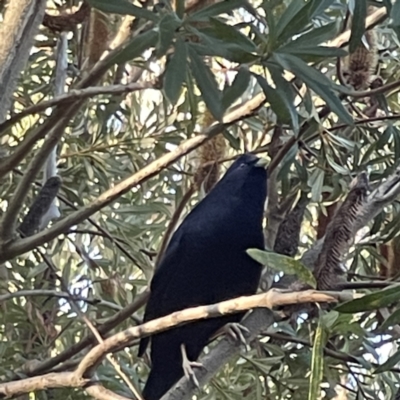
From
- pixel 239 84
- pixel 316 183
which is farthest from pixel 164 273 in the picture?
pixel 239 84

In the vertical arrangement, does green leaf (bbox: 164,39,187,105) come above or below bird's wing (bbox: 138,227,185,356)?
above

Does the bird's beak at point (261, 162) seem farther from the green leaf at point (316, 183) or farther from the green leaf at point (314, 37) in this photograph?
the green leaf at point (314, 37)

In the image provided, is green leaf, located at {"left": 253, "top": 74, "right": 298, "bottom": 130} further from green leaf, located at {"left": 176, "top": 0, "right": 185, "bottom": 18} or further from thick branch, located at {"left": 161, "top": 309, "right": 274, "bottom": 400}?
thick branch, located at {"left": 161, "top": 309, "right": 274, "bottom": 400}

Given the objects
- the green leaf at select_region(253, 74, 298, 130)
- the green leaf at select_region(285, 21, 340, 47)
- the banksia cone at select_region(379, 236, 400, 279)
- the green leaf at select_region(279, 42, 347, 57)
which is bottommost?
the banksia cone at select_region(379, 236, 400, 279)

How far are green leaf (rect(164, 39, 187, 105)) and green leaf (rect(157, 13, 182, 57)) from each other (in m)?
0.03

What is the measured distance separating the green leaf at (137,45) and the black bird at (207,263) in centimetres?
55

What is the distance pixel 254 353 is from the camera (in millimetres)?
1580

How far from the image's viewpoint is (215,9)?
100 centimetres

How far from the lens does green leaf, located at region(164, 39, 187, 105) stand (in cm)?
Result: 95

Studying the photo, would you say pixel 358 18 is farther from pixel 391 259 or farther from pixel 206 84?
pixel 391 259

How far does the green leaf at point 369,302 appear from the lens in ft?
2.35

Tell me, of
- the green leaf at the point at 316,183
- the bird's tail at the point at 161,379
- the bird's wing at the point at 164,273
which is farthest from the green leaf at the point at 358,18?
the bird's tail at the point at 161,379

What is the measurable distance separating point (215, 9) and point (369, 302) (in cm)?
42

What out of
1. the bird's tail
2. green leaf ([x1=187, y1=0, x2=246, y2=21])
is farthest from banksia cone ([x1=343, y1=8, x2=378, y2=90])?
the bird's tail
